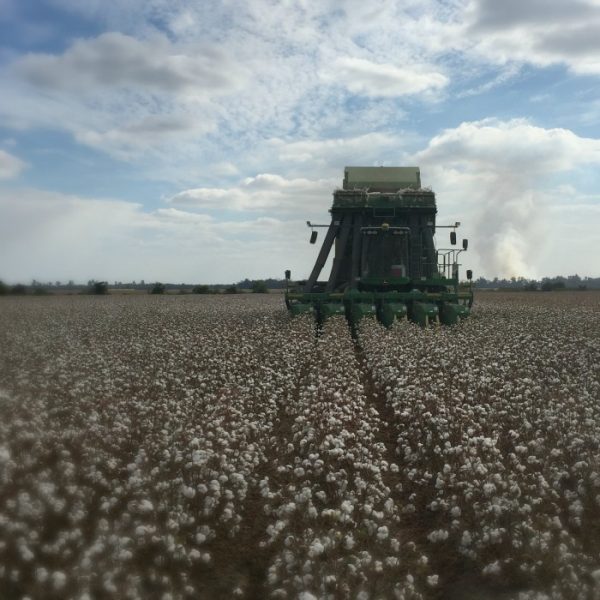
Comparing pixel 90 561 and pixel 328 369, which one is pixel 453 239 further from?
pixel 90 561

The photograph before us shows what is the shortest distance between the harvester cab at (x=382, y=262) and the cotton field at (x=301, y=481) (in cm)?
903

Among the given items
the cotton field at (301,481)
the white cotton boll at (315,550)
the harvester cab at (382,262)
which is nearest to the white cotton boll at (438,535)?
the cotton field at (301,481)

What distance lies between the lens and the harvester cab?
26266 mm

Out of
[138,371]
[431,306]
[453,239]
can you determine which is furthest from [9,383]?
[453,239]

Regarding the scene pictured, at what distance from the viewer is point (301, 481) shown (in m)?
9.62

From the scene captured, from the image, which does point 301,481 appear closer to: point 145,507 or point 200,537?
point 200,537

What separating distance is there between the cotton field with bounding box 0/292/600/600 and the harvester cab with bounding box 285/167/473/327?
9027mm

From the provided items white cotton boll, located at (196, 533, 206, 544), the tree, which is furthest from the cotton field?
the tree

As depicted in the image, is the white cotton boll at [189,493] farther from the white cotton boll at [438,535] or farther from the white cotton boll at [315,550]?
the white cotton boll at [438,535]

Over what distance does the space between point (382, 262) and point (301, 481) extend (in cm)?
1970

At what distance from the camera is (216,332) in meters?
25.2

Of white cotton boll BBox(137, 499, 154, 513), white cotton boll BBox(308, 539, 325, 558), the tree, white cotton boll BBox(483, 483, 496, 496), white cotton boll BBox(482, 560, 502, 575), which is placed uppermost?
the tree

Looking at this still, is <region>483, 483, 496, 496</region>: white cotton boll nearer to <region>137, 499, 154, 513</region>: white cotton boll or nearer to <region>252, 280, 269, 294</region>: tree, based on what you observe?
<region>137, 499, 154, 513</region>: white cotton boll

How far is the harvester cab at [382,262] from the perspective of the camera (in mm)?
26266
